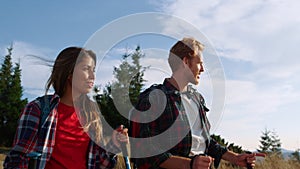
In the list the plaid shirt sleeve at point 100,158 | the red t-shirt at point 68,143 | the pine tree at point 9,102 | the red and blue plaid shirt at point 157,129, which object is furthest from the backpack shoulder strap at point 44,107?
the pine tree at point 9,102

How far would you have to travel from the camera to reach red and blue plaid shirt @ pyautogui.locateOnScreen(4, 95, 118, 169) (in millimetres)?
2502

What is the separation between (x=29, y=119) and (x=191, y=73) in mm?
1314

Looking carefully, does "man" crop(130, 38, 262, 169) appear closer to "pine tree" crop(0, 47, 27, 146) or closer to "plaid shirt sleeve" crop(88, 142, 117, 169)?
"plaid shirt sleeve" crop(88, 142, 117, 169)

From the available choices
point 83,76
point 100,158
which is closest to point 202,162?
point 100,158

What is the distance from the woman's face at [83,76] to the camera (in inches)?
116

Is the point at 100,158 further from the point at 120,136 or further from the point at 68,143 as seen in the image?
the point at 120,136

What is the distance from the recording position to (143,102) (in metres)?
2.89

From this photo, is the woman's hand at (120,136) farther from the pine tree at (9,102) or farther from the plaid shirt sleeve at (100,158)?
the pine tree at (9,102)

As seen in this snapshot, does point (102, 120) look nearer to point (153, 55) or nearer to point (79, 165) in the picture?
point (79, 165)

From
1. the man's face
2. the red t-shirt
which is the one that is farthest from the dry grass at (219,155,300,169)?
the red t-shirt

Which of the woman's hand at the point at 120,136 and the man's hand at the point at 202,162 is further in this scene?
the woman's hand at the point at 120,136

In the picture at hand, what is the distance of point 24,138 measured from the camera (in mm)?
2545

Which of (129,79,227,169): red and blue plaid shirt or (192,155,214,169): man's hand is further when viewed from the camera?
(129,79,227,169): red and blue plaid shirt

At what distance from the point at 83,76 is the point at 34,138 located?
0.63 meters
